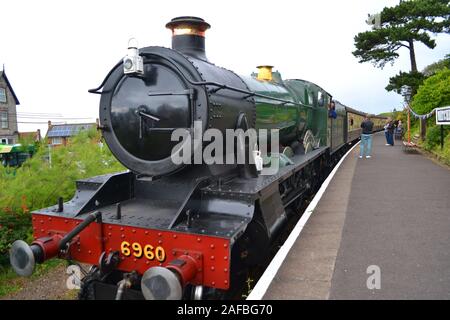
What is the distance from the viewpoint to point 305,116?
7949mm

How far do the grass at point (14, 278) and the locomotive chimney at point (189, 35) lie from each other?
410cm

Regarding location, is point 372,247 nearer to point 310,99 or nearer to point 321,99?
point 310,99

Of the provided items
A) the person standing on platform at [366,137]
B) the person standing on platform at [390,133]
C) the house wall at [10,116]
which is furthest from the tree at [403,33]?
the house wall at [10,116]

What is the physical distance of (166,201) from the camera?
417 cm

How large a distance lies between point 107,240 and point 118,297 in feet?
2.34

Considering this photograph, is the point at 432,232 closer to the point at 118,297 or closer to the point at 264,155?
the point at 264,155

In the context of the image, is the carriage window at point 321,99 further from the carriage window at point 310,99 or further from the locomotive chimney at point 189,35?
the locomotive chimney at point 189,35

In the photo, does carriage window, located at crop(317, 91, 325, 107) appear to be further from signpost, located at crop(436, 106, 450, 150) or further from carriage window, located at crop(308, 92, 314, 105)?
signpost, located at crop(436, 106, 450, 150)

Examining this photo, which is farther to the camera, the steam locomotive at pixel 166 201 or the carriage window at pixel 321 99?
the carriage window at pixel 321 99

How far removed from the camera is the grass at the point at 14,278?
5.33 m

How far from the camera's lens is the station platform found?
3326 millimetres

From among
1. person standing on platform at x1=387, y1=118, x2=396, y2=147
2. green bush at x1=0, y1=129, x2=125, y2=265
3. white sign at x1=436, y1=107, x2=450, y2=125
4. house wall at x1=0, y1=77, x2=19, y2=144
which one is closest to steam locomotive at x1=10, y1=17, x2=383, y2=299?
green bush at x1=0, y1=129, x2=125, y2=265

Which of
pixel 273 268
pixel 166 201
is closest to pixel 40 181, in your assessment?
pixel 166 201
